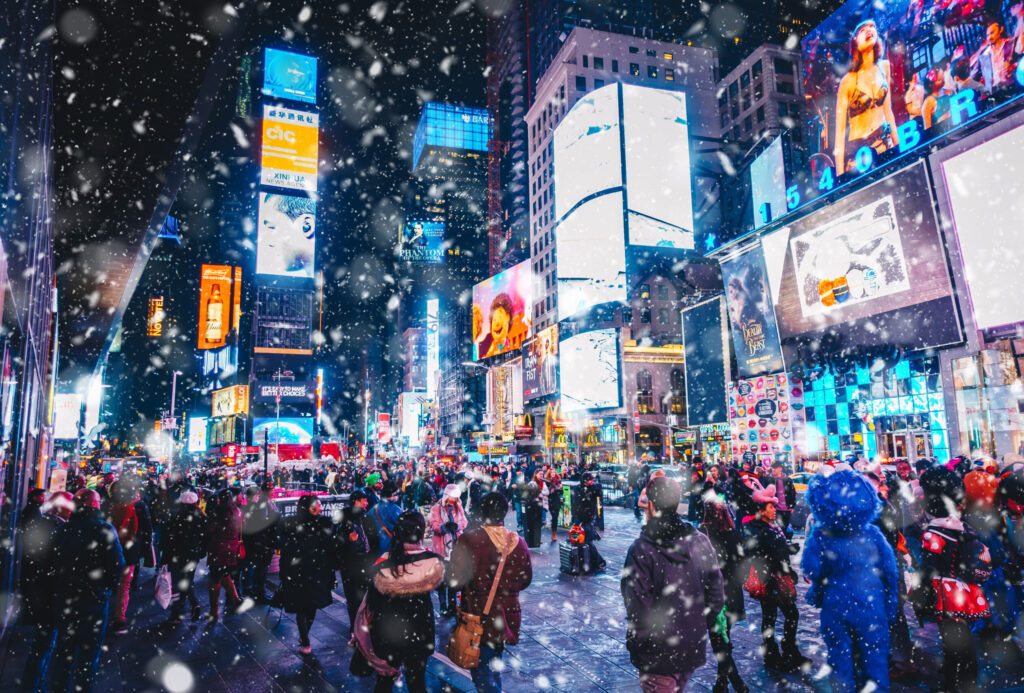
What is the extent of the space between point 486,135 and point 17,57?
19879cm

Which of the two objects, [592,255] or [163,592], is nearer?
[163,592]

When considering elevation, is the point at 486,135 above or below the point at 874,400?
above

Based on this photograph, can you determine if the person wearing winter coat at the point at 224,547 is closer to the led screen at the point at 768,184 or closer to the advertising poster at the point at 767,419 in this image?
the advertising poster at the point at 767,419

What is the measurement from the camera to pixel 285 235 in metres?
86.9

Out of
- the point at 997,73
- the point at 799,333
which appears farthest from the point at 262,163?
the point at 997,73

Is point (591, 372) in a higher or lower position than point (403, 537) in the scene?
higher

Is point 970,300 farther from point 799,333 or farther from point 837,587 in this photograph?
point 837,587

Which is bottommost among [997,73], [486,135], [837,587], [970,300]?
[837,587]

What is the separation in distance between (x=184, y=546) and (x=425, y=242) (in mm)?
173883

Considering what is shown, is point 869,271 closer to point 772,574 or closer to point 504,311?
point 772,574

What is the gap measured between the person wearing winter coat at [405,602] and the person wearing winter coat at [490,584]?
1.23ft

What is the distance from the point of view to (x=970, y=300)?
68.3 ft

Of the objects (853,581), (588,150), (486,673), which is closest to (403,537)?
(486,673)

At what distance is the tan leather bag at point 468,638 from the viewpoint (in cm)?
482
